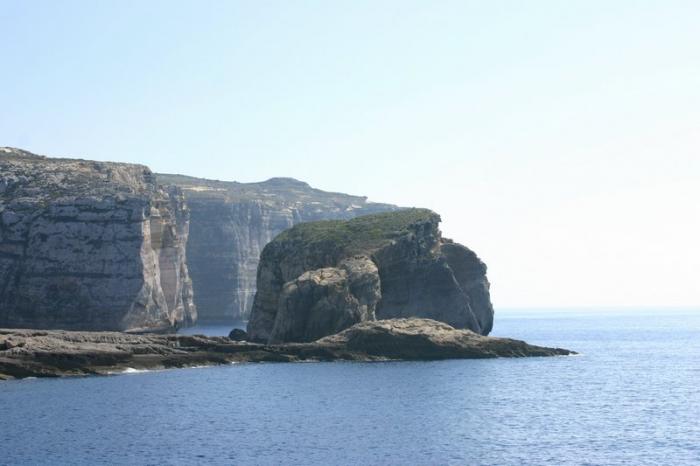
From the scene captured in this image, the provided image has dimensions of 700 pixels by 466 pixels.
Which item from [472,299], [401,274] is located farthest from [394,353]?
[472,299]

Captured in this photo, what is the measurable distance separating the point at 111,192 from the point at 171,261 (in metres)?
29.6

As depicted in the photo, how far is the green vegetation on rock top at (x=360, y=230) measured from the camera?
146 meters

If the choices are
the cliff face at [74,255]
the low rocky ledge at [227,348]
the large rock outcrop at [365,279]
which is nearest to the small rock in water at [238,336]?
the large rock outcrop at [365,279]

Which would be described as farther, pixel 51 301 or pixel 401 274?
pixel 51 301

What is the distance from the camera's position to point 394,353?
422 feet

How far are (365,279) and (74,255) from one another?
1878 inches

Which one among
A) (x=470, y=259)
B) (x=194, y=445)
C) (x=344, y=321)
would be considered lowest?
(x=194, y=445)

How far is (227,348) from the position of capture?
127 meters

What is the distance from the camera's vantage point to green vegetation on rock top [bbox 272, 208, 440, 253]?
146250 millimetres

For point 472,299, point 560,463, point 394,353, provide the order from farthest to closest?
1. point 472,299
2. point 394,353
3. point 560,463

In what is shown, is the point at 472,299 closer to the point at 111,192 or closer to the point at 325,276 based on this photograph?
the point at 325,276

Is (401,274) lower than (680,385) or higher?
higher

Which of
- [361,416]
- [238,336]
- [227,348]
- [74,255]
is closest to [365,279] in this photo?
[227,348]

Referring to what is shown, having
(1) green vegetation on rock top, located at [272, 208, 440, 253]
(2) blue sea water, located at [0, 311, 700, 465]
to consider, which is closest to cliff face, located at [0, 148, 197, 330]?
(1) green vegetation on rock top, located at [272, 208, 440, 253]
